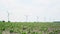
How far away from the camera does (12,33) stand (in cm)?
2006

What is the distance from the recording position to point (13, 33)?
20.0 metres

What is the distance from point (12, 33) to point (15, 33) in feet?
1.18

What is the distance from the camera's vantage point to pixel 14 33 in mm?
20062

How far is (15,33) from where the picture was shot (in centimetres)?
1994

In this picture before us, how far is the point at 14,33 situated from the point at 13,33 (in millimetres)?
114

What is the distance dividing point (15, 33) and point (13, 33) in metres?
0.24

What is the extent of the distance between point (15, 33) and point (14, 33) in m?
0.17

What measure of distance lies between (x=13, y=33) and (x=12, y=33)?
0.40 ft
